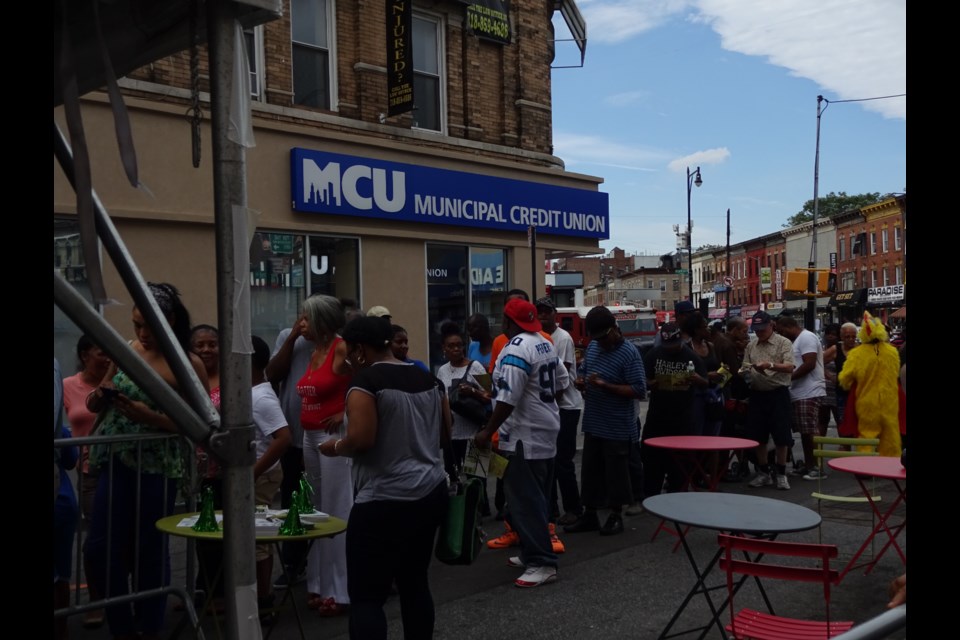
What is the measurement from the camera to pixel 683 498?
5055mm

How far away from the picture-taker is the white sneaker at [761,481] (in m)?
9.84

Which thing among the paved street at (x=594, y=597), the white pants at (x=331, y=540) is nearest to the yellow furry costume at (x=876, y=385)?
the paved street at (x=594, y=597)

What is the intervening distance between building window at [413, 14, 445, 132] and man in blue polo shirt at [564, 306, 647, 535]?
318 inches

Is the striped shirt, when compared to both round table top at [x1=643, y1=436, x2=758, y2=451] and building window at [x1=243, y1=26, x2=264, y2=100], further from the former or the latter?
building window at [x1=243, y1=26, x2=264, y2=100]

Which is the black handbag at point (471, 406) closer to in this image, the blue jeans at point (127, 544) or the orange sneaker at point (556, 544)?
the orange sneaker at point (556, 544)

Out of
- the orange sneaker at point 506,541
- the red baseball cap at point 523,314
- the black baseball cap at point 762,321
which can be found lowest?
the orange sneaker at point 506,541

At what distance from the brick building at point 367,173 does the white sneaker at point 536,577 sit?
6.28 metres

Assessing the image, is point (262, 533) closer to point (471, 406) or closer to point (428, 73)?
point (471, 406)

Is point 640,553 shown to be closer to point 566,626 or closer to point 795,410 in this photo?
point 566,626

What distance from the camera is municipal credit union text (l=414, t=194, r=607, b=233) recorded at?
14320 millimetres

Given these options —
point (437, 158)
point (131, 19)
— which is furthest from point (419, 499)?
point (437, 158)

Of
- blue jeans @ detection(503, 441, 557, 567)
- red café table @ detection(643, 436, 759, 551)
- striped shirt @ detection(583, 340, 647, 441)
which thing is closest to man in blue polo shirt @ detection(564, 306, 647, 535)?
striped shirt @ detection(583, 340, 647, 441)

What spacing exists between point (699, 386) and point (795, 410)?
7.63 ft

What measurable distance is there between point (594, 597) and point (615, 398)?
212cm
